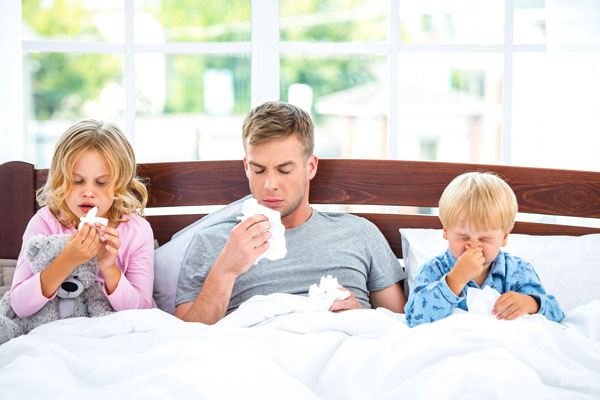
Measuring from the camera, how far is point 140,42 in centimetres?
264

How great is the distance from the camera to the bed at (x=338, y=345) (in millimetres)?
1189

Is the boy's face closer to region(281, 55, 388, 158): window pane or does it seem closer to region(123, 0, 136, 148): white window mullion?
region(281, 55, 388, 158): window pane

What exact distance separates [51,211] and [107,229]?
1.19 feet

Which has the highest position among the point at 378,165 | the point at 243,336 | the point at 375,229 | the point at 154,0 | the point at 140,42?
the point at 154,0

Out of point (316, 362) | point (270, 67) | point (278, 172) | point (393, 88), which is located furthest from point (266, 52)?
Result: point (316, 362)

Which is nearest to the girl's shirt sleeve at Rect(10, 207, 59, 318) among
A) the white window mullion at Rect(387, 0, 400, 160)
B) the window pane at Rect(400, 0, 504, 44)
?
the white window mullion at Rect(387, 0, 400, 160)

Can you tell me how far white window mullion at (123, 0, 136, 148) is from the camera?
102 inches

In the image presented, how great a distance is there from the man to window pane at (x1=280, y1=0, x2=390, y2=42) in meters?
0.72

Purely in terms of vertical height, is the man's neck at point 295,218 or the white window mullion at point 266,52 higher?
the white window mullion at point 266,52

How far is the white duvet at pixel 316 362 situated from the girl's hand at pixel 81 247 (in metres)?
0.21

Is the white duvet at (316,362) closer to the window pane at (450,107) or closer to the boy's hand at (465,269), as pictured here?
the boy's hand at (465,269)

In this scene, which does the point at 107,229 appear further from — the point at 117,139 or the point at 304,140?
the point at 304,140

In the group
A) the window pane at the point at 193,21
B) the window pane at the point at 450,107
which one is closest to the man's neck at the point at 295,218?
the window pane at the point at 450,107

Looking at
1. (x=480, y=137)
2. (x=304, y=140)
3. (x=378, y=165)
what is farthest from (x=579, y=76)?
(x=304, y=140)
